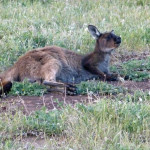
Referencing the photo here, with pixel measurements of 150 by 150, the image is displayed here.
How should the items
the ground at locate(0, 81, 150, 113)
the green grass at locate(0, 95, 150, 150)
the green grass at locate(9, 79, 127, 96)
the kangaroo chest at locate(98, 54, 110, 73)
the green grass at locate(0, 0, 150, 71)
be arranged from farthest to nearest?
the green grass at locate(0, 0, 150, 71) < the kangaroo chest at locate(98, 54, 110, 73) < the green grass at locate(9, 79, 127, 96) < the ground at locate(0, 81, 150, 113) < the green grass at locate(0, 95, 150, 150)

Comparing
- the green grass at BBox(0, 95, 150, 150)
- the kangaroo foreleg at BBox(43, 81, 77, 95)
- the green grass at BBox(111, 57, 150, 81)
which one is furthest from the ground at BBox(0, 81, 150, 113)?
the green grass at BBox(111, 57, 150, 81)

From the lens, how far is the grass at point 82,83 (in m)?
4.87

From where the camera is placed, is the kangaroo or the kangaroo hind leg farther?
the kangaroo

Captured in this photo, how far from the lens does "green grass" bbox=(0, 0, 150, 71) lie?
930 centimetres

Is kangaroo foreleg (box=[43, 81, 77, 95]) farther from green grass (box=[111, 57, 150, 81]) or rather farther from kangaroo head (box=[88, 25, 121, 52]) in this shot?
kangaroo head (box=[88, 25, 121, 52])

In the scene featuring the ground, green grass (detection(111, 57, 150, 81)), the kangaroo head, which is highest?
the kangaroo head

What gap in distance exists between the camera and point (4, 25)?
10.0 meters

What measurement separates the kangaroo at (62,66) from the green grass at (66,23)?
79 centimetres

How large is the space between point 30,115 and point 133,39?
15.3ft

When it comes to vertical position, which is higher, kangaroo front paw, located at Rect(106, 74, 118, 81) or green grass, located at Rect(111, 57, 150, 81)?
green grass, located at Rect(111, 57, 150, 81)

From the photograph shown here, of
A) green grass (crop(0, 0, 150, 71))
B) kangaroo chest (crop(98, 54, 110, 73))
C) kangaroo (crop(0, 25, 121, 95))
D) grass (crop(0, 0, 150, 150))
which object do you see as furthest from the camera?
green grass (crop(0, 0, 150, 71))

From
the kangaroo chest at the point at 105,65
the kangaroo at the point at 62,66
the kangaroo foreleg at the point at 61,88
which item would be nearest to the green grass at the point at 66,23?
the kangaroo at the point at 62,66

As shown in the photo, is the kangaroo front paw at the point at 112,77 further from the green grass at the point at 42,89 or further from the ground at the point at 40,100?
the green grass at the point at 42,89

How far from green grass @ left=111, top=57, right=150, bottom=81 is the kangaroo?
0.23m
